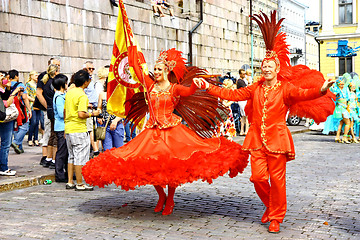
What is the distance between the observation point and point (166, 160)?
5.94 metres

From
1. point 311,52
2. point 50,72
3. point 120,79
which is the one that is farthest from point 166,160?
point 311,52

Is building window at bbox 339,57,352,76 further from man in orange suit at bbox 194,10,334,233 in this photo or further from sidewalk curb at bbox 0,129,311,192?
man in orange suit at bbox 194,10,334,233

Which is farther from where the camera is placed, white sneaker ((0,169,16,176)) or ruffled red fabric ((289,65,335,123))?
white sneaker ((0,169,16,176))

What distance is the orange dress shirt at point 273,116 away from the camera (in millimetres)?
5914

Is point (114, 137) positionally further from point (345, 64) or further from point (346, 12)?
point (346, 12)

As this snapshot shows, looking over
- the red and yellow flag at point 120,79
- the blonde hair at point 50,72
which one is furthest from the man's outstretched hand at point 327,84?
the blonde hair at point 50,72

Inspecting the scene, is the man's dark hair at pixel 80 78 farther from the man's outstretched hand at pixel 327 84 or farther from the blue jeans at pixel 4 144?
the man's outstretched hand at pixel 327 84

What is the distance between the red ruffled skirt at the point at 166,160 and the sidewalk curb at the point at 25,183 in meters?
2.61

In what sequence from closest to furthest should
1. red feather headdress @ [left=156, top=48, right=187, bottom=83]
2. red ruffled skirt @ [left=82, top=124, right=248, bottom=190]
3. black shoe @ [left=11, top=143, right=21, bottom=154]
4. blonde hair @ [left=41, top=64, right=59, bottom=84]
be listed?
red ruffled skirt @ [left=82, top=124, right=248, bottom=190] → red feather headdress @ [left=156, top=48, right=187, bottom=83] → blonde hair @ [left=41, top=64, right=59, bottom=84] → black shoe @ [left=11, top=143, right=21, bottom=154]

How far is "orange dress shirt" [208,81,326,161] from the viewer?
591 centimetres

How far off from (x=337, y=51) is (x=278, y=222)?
41.9 m

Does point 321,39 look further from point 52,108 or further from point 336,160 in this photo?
point 52,108

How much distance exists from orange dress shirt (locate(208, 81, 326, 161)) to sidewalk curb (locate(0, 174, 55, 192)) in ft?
14.1

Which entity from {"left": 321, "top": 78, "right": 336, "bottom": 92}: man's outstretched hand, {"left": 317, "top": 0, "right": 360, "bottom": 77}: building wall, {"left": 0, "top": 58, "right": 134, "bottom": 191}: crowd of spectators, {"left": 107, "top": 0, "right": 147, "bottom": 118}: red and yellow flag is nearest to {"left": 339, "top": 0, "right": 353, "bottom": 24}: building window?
{"left": 317, "top": 0, "right": 360, "bottom": 77}: building wall
